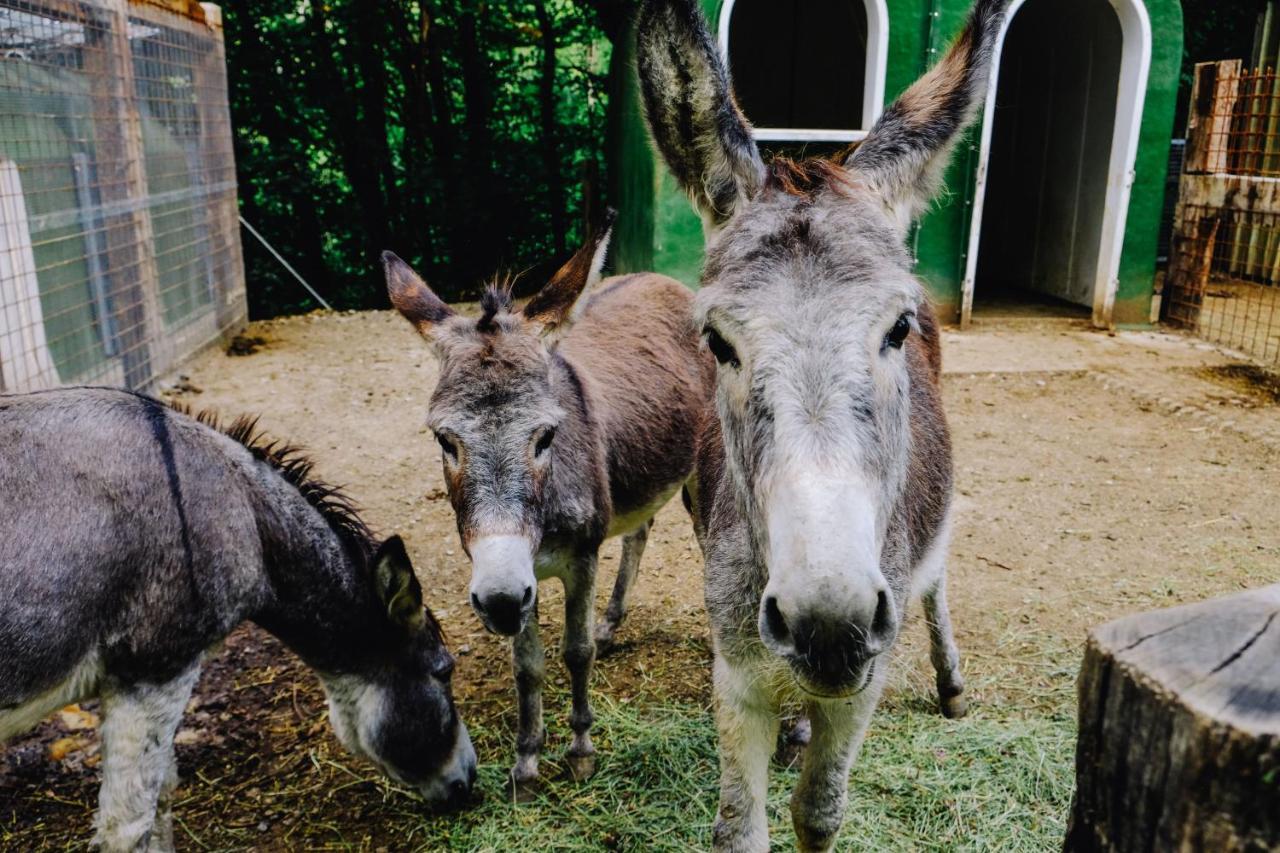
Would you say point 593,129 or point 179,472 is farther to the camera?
point 593,129

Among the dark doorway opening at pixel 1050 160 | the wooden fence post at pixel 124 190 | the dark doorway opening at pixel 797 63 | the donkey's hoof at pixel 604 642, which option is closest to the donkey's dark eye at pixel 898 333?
the donkey's hoof at pixel 604 642

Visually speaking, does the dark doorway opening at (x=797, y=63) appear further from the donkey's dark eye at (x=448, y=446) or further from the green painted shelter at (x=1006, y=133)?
the donkey's dark eye at (x=448, y=446)

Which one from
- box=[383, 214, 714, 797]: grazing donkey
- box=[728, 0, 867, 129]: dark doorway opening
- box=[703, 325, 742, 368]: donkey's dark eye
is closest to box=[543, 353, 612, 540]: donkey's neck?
box=[383, 214, 714, 797]: grazing donkey

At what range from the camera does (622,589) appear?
414cm

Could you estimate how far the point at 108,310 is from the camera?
20.3 ft

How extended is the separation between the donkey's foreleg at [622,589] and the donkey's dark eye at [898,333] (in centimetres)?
237

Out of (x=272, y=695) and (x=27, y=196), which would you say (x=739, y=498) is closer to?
(x=272, y=695)

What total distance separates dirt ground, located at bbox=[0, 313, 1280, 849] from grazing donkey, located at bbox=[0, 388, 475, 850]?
417 millimetres

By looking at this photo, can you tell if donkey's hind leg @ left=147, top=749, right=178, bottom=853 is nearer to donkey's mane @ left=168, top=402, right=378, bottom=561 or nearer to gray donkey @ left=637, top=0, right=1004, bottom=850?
donkey's mane @ left=168, top=402, right=378, bottom=561

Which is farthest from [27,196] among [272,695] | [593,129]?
[593,129]

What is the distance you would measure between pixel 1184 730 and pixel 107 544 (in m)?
2.68

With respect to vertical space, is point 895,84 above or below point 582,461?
above

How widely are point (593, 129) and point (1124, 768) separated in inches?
567

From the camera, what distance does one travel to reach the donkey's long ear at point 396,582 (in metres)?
2.94
